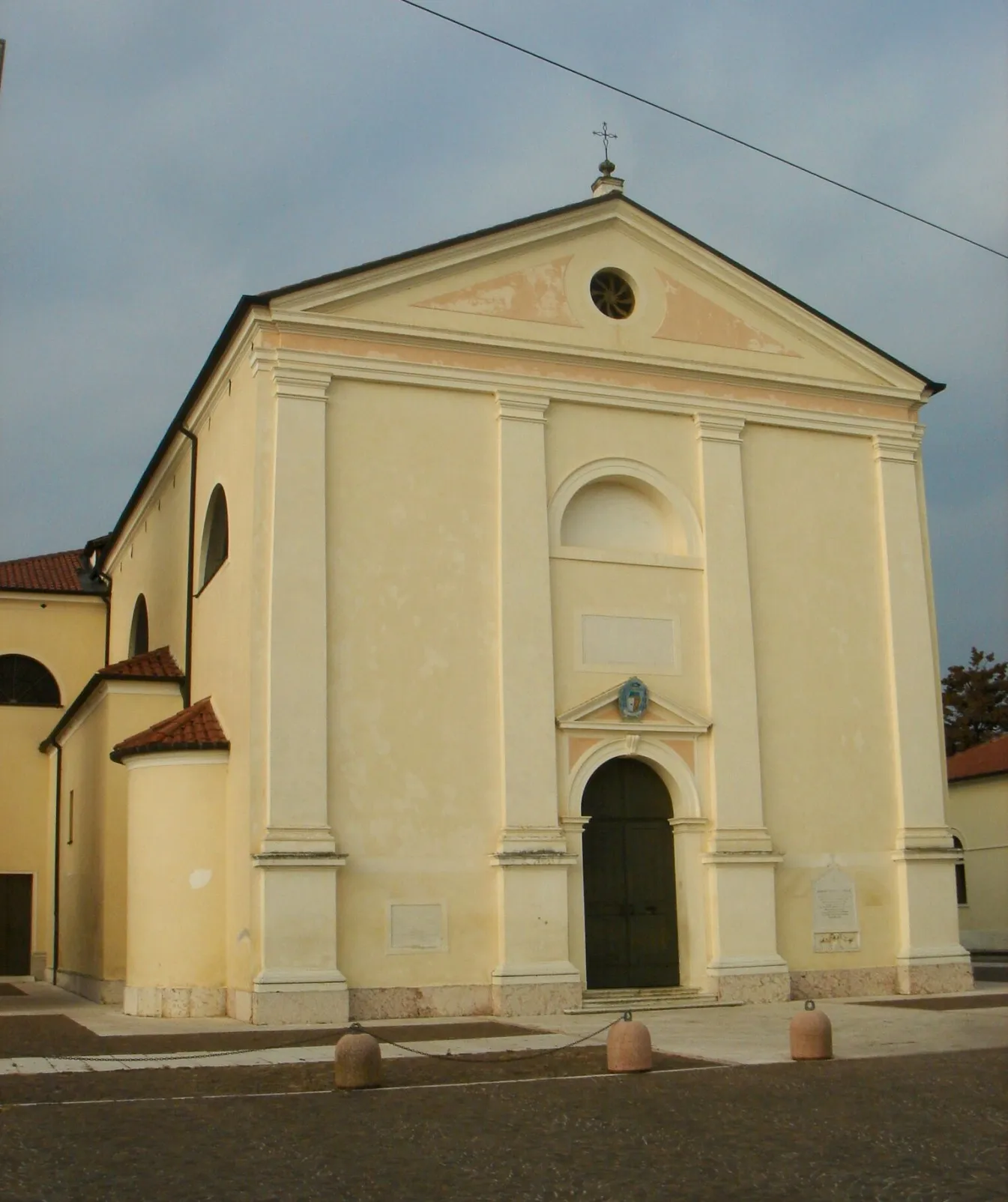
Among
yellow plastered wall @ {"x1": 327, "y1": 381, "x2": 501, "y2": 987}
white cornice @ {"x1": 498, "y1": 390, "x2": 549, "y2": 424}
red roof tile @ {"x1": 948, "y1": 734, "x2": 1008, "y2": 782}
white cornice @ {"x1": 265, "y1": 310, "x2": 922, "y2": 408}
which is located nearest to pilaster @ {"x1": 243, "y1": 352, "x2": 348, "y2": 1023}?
yellow plastered wall @ {"x1": 327, "y1": 381, "x2": 501, "y2": 987}

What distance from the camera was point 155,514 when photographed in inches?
1028

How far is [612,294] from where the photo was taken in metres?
20.9

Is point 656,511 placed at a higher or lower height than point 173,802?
higher

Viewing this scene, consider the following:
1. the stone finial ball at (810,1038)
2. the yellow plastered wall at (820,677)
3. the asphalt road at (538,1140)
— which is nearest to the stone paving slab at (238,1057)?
the asphalt road at (538,1140)

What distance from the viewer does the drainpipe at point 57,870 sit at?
87.7 feet

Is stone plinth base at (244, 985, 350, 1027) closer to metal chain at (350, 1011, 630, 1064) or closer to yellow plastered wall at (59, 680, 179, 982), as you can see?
metal chain at (350, 1011, 630, 1064)

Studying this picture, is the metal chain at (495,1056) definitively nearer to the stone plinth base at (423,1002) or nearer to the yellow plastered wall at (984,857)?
the stone plinth base at (423,1002)

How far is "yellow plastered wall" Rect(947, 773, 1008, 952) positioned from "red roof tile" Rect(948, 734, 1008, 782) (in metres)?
0.17

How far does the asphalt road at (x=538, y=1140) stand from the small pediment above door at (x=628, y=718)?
761cm

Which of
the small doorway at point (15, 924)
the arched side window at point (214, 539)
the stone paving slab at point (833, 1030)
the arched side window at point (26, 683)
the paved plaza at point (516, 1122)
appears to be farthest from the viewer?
the arched side window at point (26, 683)

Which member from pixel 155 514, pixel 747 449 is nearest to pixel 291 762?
pixel 747 449

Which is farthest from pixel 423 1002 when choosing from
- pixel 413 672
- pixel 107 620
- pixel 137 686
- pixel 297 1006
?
pixel 107 620

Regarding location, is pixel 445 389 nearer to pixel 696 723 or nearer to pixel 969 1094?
pixel 696 723

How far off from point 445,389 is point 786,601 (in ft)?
18.9
